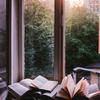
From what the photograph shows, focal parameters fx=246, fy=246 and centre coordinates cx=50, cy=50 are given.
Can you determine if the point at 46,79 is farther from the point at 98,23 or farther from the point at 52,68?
the point at 98,23

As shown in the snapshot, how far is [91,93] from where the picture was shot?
7.98 ft

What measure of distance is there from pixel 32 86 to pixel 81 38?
764 millimetres

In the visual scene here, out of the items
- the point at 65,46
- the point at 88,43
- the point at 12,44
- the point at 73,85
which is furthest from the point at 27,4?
the point at 73,85

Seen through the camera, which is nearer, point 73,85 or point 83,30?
point 73,85

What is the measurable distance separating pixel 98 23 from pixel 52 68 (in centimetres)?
75

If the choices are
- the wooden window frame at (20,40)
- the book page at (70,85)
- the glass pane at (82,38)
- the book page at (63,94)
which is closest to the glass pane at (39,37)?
the wooden window frame at (20,40)

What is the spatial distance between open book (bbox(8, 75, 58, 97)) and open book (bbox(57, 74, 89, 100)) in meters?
0.16

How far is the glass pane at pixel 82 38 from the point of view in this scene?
8.91 ft

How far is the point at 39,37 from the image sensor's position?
9.78ft

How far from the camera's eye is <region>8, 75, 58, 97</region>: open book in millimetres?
2615

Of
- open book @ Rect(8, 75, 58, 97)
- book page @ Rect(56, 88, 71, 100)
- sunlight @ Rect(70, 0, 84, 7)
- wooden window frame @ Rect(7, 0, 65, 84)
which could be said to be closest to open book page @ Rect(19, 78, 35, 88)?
open book @ Rect(8, 75, 58, 97)

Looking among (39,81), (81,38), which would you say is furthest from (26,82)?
(81,38)

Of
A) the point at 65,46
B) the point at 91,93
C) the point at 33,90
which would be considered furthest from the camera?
the point at 65,46

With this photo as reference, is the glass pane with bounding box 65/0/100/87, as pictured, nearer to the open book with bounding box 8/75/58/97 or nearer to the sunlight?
the sunlight
